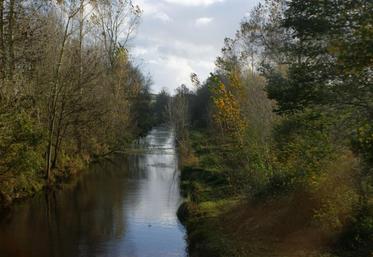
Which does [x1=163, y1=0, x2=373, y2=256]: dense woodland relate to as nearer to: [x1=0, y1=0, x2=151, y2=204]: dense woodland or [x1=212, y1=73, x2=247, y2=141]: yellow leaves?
[x1=212, y1=73, x2=247, y2=141]: yellow leaves

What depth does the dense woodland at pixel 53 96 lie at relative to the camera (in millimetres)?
27188

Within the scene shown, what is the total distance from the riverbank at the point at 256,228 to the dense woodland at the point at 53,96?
30.7 feet

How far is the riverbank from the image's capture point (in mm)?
16703

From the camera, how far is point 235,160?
2534cm

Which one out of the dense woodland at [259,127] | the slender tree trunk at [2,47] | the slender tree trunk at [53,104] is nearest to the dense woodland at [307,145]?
the dense woodland at [259,127]

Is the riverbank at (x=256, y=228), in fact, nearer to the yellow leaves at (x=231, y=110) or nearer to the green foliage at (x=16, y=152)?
the yellow leaves at (x=231, y=110)

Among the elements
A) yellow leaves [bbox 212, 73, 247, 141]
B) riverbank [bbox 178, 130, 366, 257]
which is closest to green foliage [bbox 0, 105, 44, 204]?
riverbank [bbox 178, 130, 366, 257]

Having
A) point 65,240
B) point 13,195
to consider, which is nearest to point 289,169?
point 65,240

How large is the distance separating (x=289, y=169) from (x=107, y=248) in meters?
7.58

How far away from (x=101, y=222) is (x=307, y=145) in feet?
42.2

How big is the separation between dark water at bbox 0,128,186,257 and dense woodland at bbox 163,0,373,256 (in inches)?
58.2

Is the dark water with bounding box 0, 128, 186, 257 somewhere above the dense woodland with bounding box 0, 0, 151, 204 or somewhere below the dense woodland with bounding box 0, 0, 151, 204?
below

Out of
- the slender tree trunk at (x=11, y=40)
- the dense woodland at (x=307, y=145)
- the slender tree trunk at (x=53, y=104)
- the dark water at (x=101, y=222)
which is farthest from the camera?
the slender tree trunk at (x=53, y=104)

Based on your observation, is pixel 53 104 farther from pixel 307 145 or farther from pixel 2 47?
pixel 307 145
